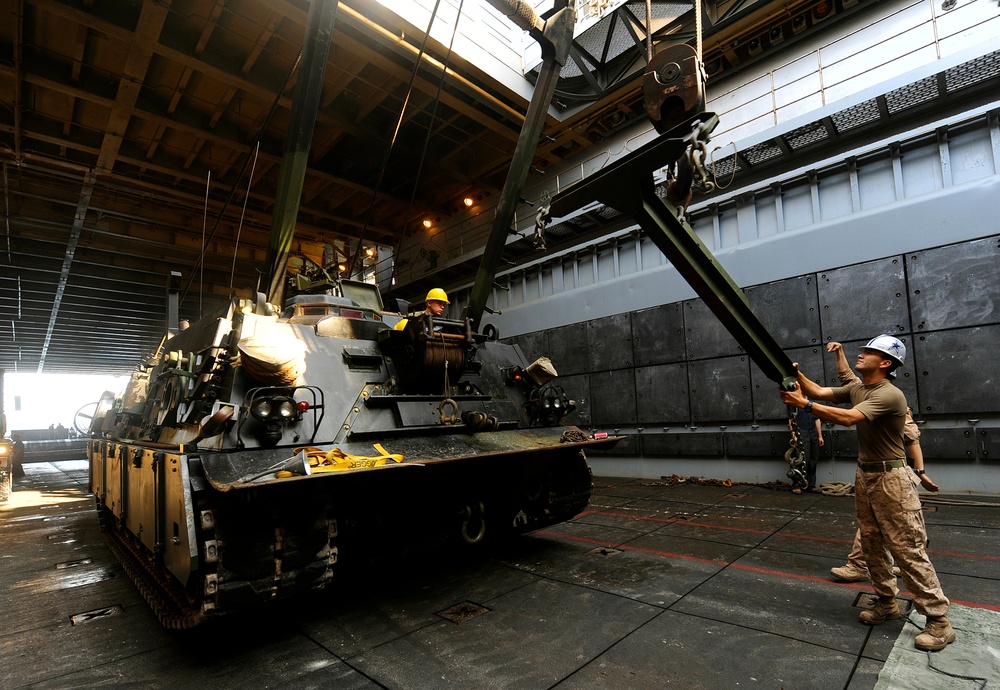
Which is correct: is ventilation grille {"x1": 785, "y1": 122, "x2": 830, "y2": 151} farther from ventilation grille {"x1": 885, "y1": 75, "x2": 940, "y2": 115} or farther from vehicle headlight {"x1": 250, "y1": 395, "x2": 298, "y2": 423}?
vehicle headlight {"x1": 250, "y1": 395, "x2": 298, "y2": 423}

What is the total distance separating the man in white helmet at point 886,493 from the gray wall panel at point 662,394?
5.92 meters

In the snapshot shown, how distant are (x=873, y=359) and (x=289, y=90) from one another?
33.0ft

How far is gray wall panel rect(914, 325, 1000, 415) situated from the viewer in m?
6.49

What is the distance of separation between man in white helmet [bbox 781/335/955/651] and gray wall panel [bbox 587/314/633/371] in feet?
21.9

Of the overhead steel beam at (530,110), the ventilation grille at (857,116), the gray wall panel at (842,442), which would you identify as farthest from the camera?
the gray wall panel at (842,442)

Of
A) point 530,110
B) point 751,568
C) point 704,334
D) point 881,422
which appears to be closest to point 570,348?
point 704,334

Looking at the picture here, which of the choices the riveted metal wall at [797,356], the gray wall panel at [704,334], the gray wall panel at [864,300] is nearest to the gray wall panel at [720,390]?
the riveted metal wall at [797,356]

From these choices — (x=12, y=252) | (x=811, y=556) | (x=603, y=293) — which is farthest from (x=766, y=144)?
(x=12, y=252)

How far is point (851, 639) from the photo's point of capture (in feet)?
9.53

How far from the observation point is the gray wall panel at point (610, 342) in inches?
395

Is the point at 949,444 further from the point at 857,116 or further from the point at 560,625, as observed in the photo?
the point at 560,625

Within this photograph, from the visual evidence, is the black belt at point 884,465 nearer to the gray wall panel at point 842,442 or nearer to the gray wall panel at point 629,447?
the gray wall panel at point 842,442

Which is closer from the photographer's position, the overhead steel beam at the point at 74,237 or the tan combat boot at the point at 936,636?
the tan combat boot at the point at 936,636

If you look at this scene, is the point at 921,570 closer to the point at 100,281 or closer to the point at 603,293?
the point at 603,293
